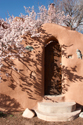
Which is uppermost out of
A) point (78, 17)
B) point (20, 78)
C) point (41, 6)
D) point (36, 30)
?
point (41, 6)

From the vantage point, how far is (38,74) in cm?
453

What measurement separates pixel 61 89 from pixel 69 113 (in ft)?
3.35

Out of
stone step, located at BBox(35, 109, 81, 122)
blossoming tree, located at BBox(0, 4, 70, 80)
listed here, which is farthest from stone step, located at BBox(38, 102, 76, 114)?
blossoming tree, located at BBox(0, 4, 70, 80)

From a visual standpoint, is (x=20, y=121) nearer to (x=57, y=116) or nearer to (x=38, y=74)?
(x=57, y=116)

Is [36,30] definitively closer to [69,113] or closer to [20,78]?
[20,78]

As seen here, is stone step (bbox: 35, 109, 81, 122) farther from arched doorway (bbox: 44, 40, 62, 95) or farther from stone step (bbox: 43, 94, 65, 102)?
arched doorway (bbox: 44, 40, 62, 95)

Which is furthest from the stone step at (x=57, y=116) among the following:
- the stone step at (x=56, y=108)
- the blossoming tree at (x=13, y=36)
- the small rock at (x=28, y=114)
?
the blossoming tree at (x=13, y=36)

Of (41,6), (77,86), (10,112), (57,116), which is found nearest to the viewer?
(57,116)

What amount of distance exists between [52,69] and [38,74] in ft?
2.33

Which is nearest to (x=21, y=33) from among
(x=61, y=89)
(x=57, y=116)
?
(x=61, y=89)

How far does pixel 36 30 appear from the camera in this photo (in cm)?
464

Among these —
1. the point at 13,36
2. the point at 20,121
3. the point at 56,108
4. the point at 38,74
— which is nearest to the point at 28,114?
the point at 20,121

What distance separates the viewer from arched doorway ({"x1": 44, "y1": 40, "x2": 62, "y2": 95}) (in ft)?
15.9

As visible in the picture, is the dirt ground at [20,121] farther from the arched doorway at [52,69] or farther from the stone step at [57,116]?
the arched doorway at [52,69]
